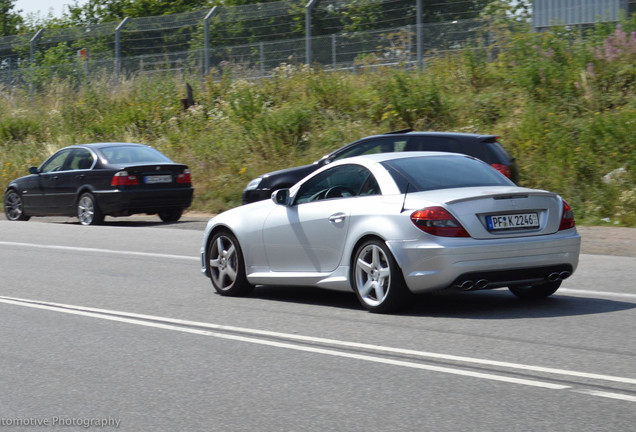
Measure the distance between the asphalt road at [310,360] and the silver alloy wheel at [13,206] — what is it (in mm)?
10862

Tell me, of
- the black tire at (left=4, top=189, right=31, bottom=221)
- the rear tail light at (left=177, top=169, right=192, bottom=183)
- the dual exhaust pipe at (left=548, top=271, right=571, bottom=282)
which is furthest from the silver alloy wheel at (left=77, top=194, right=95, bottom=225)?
the dual exhaust pipe at (left=548, top=271, right=571, bottom=282)

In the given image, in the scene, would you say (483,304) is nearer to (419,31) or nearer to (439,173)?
(439,173)

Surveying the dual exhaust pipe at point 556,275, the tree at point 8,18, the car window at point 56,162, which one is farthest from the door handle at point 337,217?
the tree at point 8,18

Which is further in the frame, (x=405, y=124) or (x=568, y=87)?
(x=405, y=124)

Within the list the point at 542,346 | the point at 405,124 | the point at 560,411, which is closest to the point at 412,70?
the point at 405,124

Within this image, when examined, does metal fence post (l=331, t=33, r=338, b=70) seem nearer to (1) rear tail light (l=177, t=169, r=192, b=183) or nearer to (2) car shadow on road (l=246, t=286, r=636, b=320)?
(1) rear tail light (l=177, t=169, r=192, b=183)

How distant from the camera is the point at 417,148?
1512cm

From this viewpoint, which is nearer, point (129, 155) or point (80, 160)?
point (129, 155)

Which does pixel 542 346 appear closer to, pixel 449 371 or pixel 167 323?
pixel 449 371

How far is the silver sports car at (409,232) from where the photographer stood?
26.4 feet

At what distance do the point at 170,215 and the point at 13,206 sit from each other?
13.0 feet

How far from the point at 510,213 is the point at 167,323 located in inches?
115

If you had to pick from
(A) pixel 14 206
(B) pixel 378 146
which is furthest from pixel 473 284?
(A) pixel 14 206

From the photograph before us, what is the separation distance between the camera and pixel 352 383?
605 cm
